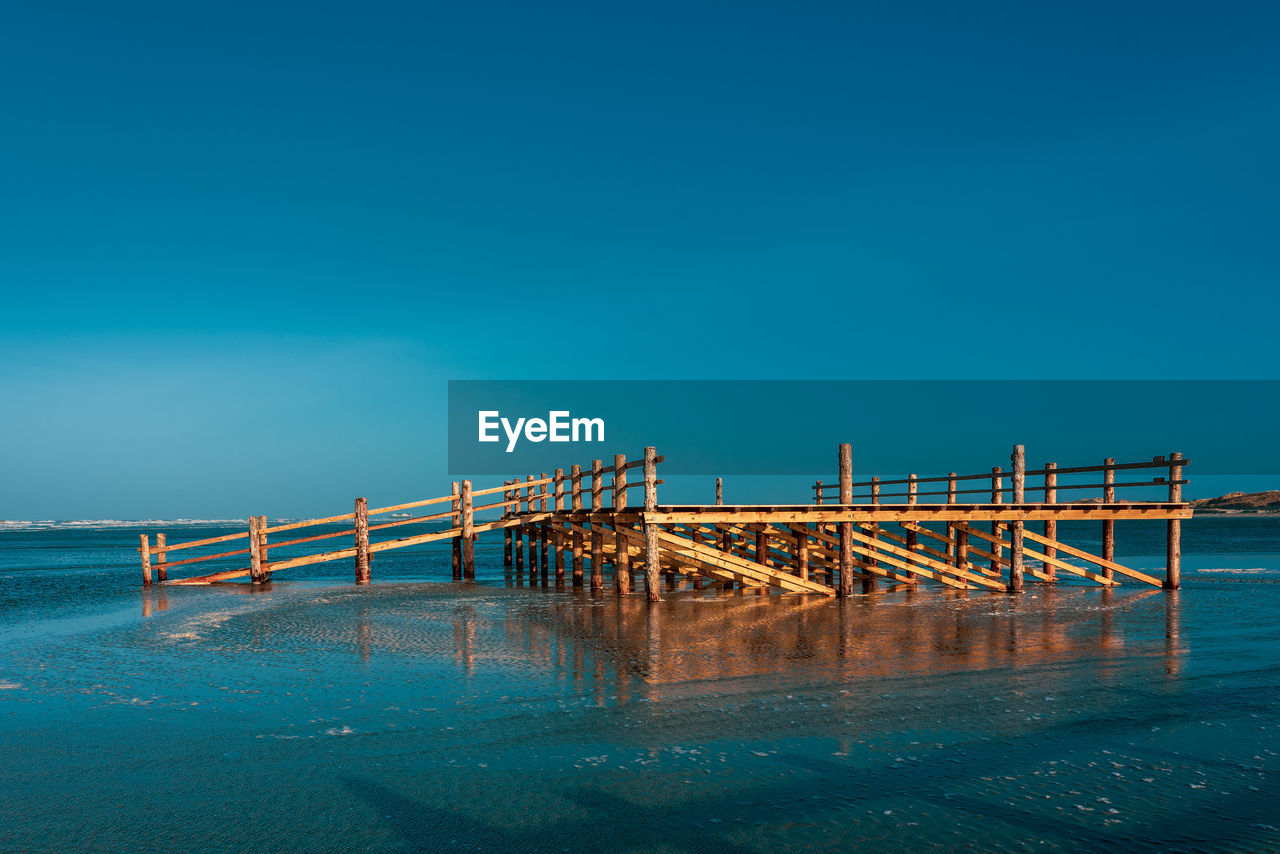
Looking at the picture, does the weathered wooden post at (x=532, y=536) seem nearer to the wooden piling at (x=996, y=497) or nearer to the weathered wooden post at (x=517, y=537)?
the weathered wooden post at (x=517, y=537)

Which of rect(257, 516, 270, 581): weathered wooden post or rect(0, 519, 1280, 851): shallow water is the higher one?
rect(0, 519, 1280, 851): shallow water

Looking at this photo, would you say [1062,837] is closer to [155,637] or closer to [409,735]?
[409,735]

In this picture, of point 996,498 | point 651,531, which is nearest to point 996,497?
point 996,498

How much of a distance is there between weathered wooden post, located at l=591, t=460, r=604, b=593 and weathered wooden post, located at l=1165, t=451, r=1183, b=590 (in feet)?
44.7

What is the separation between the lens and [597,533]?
2202cm

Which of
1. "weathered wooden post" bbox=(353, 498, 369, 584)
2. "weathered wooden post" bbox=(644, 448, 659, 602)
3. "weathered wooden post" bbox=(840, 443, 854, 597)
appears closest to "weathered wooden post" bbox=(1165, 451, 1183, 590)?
"weathered wooden post" bbox=(840, 443, 854, 597)

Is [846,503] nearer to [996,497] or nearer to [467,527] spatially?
[996,497]

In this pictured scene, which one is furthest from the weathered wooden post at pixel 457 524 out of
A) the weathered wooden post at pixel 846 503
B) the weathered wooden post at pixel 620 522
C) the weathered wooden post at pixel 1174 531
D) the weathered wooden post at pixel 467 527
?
the weathered wooden post at pixel 1174 531

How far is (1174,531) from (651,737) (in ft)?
61.4

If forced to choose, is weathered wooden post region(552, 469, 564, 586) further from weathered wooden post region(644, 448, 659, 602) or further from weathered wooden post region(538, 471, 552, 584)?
weathered wooden post region(644, 448, 659, 602)

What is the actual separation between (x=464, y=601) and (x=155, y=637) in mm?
6994

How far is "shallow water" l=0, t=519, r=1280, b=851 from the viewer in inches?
214

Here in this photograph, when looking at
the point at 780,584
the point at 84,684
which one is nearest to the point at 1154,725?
the point at 84,684

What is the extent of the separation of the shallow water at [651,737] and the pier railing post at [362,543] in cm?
1186
